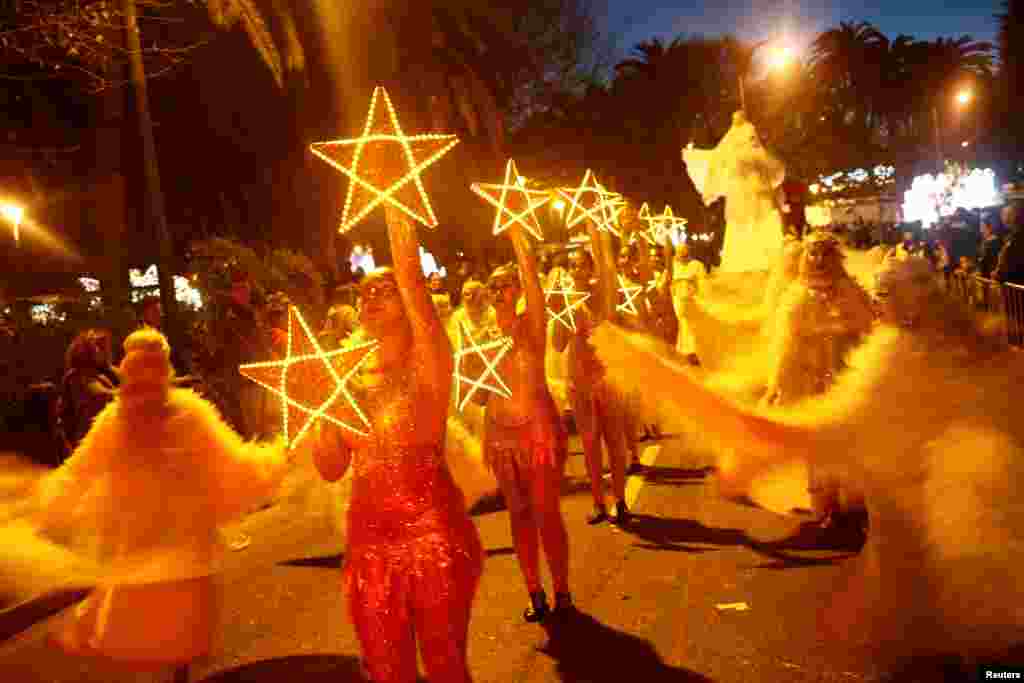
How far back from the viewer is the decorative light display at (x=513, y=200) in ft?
17.8

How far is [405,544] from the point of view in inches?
137

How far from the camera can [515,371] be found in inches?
225

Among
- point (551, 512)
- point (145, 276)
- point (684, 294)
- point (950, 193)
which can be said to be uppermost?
point (950, 193)

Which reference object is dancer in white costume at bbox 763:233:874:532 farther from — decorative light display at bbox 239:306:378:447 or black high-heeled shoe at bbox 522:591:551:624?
decorative light display at bbox 239:306:378:447

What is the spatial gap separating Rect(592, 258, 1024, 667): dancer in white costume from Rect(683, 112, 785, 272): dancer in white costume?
13101 millimetres

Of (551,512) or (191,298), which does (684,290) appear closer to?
(191,298)

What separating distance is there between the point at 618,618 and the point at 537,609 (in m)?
0.49

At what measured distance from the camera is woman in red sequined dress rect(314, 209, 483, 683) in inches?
136

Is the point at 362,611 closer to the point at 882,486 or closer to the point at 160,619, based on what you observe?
the point at 160,619

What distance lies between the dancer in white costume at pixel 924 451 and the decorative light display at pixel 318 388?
5.69 ft

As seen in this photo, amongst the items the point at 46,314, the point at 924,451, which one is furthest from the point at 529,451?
the point at 46,314

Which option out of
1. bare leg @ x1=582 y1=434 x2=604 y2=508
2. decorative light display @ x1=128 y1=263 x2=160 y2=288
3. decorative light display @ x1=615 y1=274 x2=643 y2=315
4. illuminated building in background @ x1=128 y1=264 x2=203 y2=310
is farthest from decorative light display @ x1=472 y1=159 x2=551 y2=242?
decorative light display @ x1=128 y1=263 x2=160 y2=288

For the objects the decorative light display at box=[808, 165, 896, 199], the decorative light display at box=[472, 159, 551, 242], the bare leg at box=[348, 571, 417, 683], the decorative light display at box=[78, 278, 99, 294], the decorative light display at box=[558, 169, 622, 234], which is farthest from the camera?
the decorative light display at box=[808, 165, 896, 199]

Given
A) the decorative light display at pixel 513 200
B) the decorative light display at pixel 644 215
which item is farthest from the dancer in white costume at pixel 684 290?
the decorative light display at pixel 513 200
